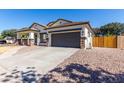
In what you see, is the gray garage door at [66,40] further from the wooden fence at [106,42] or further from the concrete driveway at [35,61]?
the wooden fence at [106,42]

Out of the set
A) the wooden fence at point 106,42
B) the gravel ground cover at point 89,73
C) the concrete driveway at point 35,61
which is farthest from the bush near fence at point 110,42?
the gravel ground cover at point 89,73

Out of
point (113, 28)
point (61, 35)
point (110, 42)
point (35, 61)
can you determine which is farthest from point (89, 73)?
point (113, 28)

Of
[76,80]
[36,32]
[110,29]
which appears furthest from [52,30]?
[110,29]

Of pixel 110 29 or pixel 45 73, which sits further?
pixel 110 29

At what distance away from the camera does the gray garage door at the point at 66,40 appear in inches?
601

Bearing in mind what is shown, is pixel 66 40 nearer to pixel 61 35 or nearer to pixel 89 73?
pixel 61 35

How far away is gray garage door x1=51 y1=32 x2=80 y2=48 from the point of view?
1527 cm

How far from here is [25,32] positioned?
74.4 ft

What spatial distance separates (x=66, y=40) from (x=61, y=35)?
993mm

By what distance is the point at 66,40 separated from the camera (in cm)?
1662

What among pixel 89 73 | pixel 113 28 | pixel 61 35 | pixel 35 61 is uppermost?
pixel 113 28

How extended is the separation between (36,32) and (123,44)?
12.9 meters

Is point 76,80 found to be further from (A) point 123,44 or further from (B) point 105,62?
(A) point 123,44
